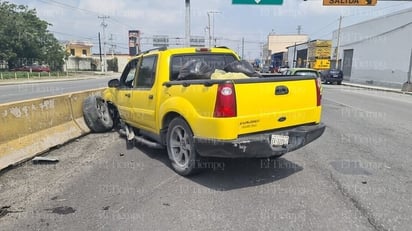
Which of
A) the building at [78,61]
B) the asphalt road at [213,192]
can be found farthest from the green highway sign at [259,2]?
the building at [78,61]

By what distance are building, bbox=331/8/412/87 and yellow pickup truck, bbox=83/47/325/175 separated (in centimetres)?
2947

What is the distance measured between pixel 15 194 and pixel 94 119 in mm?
3849

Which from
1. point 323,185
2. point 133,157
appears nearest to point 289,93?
point 323,185

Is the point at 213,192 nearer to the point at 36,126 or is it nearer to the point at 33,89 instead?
the point at 36,126

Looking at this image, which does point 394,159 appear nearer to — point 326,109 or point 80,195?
point 80,195

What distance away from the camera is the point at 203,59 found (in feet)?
19.3

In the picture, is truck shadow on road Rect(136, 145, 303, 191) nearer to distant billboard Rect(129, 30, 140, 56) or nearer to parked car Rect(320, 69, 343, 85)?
parked car Rect(320, 69, 343, 85)

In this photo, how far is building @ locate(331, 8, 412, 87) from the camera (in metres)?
30.5

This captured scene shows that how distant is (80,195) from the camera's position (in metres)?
4.36

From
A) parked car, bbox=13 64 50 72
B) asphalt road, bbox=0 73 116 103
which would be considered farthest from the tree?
asphalt road, bbox=0 73 116 103

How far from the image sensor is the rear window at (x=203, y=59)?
557 cm

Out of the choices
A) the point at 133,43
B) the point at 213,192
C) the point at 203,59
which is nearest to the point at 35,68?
the point at 133,43

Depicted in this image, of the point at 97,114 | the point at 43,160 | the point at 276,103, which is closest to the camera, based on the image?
the point at 276,103

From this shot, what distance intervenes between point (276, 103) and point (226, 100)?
0.83 m
